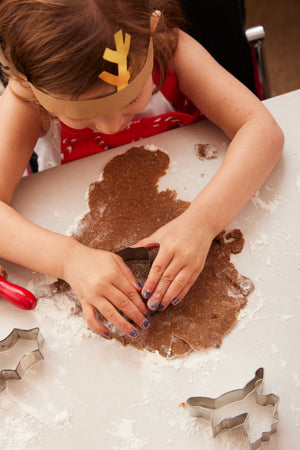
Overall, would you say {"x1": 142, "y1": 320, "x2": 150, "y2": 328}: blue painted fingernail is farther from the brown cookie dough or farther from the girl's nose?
the girl's nose

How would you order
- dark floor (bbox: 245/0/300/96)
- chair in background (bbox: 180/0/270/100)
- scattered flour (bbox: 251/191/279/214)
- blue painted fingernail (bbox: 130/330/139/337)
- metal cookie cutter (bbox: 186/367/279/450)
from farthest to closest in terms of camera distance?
1. dark floor (bbox: 245/0/300/96)
2. chair in background (bbox: 180/0/270/100)
3. scattered flour (bbox: 251/191/279/214)
4. blue painted fingernail (bbox: 130/330/139/337)
5. metal cookie cutter (bbox: 186/367/279/450)

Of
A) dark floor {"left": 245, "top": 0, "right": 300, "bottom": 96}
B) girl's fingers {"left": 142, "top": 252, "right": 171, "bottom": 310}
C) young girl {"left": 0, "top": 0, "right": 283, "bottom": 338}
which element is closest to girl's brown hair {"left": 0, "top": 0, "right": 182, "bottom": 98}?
young girl {"left": 0, "top": 0, "right": 283, "bottom": 338}

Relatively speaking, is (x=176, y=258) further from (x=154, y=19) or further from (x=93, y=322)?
(x=154, y=19)

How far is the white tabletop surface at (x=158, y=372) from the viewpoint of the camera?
2.20ft

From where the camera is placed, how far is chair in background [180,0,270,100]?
38.0 inches

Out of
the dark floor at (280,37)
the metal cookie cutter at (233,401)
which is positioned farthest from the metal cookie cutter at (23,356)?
the dark floor at (280,37)

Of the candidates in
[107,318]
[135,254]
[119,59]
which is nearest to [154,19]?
[119,59]

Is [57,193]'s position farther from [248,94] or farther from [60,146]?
[248,94]

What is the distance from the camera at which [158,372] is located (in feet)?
2.35

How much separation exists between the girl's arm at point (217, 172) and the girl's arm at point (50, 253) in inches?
2.1

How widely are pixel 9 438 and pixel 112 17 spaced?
663 mm

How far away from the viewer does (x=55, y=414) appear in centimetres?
70

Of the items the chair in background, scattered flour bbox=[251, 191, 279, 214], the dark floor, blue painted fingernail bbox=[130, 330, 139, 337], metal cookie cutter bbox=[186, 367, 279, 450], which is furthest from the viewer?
the dark floor

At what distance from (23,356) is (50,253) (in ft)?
0.62
